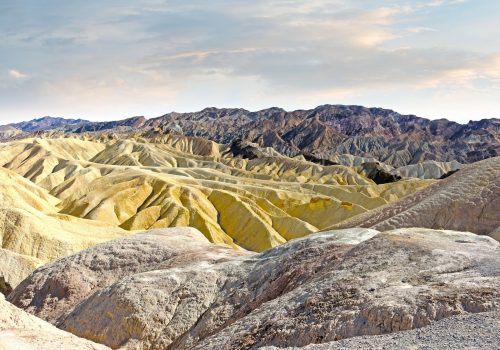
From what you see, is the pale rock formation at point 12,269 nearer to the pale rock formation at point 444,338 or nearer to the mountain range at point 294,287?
the mountain range at point 294,287

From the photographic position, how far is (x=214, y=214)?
93375 mm

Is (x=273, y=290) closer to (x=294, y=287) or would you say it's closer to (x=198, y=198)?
(x=294, y=287)

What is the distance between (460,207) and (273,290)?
14.2 meters

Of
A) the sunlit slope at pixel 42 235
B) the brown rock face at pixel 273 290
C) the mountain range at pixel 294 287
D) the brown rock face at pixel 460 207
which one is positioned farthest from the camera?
the sunlit slope at pixel 42 235

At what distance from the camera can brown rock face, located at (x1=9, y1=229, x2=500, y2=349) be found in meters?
13.5

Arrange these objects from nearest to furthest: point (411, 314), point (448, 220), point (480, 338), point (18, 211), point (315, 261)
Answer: point (480, 338)
point (411, 314)
point (315, 261)
point (448, 220)
point (18, 211)

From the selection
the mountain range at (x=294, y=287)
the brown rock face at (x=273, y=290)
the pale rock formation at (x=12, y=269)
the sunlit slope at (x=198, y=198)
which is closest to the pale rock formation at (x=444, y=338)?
the mountain range at (x=294, y=287)

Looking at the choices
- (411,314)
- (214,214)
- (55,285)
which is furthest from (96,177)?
(411,314)

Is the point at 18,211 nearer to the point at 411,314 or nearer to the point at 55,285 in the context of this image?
the point at 55,285

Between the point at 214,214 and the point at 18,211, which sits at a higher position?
the point at 18,211

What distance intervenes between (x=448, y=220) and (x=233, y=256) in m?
11.8

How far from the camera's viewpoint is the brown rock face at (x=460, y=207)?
89.8ft

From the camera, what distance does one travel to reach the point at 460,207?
28.2 meters

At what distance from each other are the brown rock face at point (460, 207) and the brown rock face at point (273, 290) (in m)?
7.12
